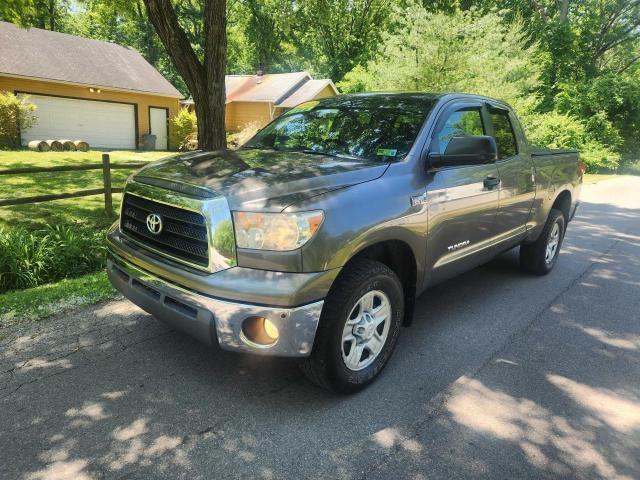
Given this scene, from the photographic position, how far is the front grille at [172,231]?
2652mm

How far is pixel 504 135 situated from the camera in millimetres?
4559

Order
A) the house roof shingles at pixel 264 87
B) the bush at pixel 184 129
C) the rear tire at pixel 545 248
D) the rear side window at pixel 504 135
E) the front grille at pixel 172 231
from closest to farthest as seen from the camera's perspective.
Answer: the front grille at pixel 172 231 → the rear side window at pixel 504 135 → the rear tire at pixel 545 248 → the bush at pixel 184 129 → the house roof shingles at pixel 264 87

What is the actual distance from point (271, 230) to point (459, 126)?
2172 mm

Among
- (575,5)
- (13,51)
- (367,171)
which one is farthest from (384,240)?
(575,5)

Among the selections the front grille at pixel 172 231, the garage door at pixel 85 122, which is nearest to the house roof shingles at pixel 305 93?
the garage door at pixel 85 122

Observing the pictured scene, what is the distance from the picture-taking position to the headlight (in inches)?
100.0

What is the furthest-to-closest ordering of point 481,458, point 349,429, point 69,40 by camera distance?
point 69,40, point 349,429, point 481,458

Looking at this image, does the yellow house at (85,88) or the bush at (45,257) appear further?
the yellow house at (85,88)

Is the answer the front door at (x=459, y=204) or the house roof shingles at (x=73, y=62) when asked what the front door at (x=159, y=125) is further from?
the front door at (x=459, y=204)

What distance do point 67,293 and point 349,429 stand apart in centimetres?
311

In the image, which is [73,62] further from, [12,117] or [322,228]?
[322,228]

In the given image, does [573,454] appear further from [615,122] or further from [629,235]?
[615,122]

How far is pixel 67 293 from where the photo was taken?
4.41m

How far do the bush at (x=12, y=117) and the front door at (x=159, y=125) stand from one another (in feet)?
21.0
